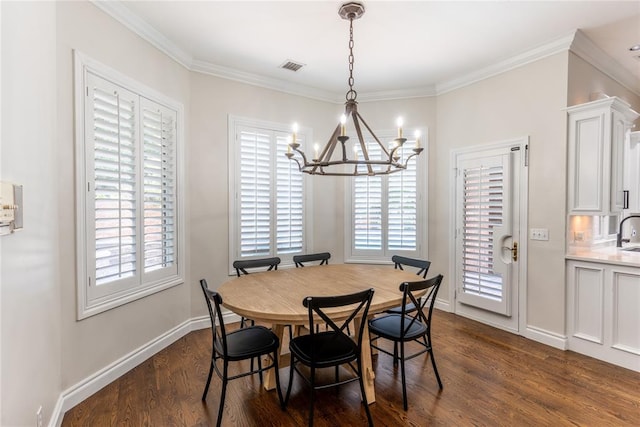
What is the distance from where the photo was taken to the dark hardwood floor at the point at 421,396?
2143 millimetres

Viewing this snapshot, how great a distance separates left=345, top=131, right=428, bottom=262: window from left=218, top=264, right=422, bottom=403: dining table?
52.6 inches

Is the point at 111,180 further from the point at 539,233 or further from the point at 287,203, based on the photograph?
the point at 539,233

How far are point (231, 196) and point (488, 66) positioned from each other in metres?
3.51

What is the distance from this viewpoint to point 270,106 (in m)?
4.17

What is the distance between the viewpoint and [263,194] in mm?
4070

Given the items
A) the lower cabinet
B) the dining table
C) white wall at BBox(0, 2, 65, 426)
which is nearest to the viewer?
white wall at BBox(0, 2, 65, 426)

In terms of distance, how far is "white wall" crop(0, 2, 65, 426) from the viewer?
1340mm

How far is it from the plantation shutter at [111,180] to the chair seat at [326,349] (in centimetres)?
169

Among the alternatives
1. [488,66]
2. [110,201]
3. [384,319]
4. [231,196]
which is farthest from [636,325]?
[110,201]

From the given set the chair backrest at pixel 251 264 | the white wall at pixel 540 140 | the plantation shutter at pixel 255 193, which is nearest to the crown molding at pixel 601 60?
the white wall at pixel 540 140

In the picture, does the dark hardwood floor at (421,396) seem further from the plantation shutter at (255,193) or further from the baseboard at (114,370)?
the plantation shutter at (255,193)

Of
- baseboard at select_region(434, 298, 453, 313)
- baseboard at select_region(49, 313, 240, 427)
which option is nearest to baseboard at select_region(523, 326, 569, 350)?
baseboard at select_region(434, 298, 453, 313)

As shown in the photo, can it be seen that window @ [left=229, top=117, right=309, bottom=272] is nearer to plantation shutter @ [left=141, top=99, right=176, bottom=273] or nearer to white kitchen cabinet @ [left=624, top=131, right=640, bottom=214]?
plantation shutter @ [left=141, top=99, right=176, bottom=273]

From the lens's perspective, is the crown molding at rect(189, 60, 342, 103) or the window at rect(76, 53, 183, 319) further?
the crown molding at rect(189, 60, 342, 103)
